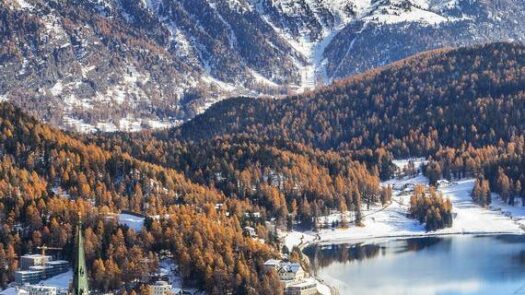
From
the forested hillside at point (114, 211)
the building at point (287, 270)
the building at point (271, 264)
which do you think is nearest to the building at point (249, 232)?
the forested hillside at point (114, 211)

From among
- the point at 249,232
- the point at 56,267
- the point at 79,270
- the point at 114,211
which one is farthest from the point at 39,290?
the point at 79,270

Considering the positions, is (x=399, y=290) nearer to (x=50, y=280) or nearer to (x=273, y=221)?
(x=50, y=280)

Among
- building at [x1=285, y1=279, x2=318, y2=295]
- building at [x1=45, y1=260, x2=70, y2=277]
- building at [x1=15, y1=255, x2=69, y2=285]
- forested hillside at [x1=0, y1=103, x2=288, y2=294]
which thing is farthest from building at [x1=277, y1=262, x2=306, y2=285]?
building at [x1=15, y1=255, x2=69, y2=285]

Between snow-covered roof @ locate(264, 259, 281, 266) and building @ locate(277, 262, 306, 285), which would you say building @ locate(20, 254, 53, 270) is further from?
building @ locate(277, 262, 306, 285)

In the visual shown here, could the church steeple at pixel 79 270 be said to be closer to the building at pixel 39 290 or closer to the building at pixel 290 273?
the building at pixel 39 290

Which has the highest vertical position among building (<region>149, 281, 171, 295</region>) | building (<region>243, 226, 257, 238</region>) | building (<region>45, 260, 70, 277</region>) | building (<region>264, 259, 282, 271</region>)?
building (<region>243, 226, 257, 238</region>)

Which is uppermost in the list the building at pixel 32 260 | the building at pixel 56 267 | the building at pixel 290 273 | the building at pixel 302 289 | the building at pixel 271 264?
the building at pixel 32 260
